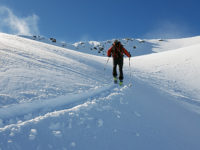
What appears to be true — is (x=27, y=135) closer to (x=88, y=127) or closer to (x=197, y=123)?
(x=88, y=127)

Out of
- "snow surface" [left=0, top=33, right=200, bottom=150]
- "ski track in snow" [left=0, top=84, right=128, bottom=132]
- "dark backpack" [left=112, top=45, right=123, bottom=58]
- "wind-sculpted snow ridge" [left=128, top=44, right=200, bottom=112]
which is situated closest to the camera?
"snow surface" [left=0, top=33, right=200, bottom=150]

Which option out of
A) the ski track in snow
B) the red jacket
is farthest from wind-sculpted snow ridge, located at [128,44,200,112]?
the ski track in snow

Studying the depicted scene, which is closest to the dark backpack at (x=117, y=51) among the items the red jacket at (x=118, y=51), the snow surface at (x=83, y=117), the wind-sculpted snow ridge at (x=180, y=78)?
the red jacket at (x=118, y=51)

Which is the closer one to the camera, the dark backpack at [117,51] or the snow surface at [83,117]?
the snow surface at [83,117]

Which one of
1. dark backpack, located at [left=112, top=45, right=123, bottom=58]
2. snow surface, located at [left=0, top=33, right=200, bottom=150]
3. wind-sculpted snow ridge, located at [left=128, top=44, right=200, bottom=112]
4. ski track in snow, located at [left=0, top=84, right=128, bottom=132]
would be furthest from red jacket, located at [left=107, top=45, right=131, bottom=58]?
wind-sculpted snow ridge, located at [left=128, top=44, right=200, bottom=112]

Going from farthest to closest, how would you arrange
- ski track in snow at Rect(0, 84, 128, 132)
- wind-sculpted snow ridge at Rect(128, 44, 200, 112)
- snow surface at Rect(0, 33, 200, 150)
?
wind-sculpted snow ridge at Rect(128, 44, 200, 112)
ski track in snow at Rect(0, 84, 128, 132)
snow surface at Rect(0, 33, 200, 150)

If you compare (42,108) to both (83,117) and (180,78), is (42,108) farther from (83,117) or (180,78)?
(180,78)

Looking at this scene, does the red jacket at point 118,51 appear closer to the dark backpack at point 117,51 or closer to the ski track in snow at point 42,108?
the dark backpack at point 117,51

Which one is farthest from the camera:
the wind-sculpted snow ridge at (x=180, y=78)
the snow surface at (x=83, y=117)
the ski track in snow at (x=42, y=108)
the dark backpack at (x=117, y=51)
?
the wind-sculpted snow ridge at (x=180, y=78)

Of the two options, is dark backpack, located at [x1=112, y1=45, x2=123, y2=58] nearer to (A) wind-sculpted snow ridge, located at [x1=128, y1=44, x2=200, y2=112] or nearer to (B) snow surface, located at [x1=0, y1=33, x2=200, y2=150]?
(B) snow surface, located at [x1=0, y1=33, x2=200, y2=150]

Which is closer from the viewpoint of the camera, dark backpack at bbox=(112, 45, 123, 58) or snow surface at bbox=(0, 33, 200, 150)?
snow surface at bbox=(0, 33, 200, 150)

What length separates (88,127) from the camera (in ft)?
10.0

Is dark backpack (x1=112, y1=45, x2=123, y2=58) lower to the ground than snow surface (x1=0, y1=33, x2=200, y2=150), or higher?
higher

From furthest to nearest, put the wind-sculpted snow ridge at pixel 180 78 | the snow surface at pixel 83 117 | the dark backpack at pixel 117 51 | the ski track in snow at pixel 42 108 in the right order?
the wind-sculpted snow ridge at pixel 180 78 < the dark backpack at pixel 117 51 < the ski track in snow at pixel 42 108 < the snow surface at pixel 83 117
